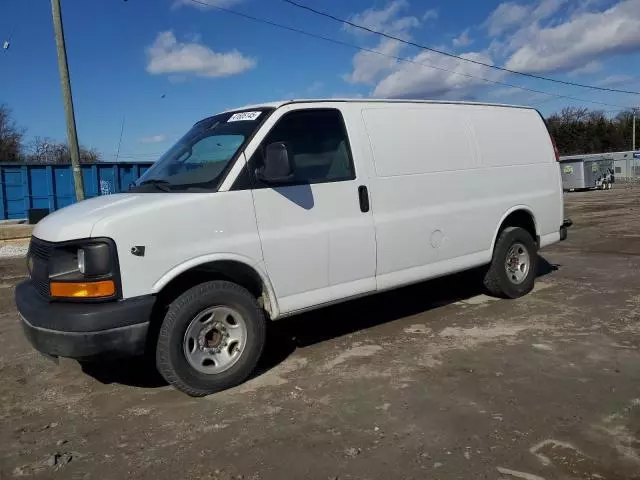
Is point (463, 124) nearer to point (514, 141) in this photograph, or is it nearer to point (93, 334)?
point (514, 141)

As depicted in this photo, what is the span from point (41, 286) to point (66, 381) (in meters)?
1.10

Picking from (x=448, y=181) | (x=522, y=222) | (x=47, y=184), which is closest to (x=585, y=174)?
(x=47, y=184)

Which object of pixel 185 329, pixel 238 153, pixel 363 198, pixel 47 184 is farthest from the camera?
pixel 47 184

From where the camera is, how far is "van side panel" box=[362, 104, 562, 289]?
17.3ft

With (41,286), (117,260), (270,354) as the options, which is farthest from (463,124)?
(41,286)

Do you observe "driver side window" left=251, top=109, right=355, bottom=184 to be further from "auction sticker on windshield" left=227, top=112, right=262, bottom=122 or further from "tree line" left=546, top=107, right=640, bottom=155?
"tree line" left=546, top=107, right=640, bottom=155

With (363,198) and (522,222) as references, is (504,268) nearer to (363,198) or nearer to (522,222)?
(522,222)

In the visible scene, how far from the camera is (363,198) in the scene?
5.04m

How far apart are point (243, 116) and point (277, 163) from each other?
74 centimetres

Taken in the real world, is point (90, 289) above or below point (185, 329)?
above

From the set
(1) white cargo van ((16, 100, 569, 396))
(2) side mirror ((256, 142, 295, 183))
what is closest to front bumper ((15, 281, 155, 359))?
(1) white cargo van ((16, 100, 569, 396))

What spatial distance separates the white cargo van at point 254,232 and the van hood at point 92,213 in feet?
0.05

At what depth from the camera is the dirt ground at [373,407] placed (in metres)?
3.28

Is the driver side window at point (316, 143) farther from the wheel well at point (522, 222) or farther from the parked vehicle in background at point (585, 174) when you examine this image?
the parked vehicle in background at point (585, 174)
